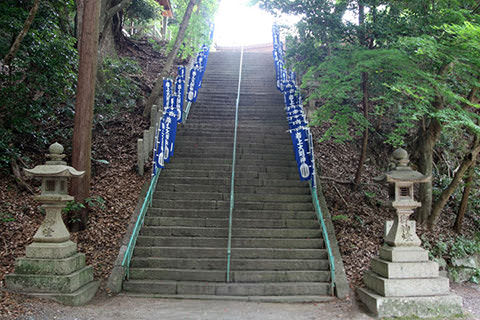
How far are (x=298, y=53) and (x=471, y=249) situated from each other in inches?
240

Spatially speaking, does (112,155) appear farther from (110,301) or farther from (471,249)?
(471,249)

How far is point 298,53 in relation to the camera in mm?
9148

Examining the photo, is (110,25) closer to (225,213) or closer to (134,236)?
(225,213)

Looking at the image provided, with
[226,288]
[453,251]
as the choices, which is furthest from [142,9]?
[453,251]

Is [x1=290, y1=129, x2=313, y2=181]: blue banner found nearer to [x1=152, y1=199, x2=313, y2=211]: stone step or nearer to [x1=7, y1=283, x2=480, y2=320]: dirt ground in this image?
[x1=152, y1=199, x2=313, y2=211]: stone step

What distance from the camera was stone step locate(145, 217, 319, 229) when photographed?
7.38m

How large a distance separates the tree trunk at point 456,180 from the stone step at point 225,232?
2969 mm

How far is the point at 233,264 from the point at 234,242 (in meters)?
0.55

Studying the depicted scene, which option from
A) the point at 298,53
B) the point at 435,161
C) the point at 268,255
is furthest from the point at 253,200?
the point at 435,161

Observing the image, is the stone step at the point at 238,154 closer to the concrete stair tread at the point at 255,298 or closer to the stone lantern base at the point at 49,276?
the concrete stair tread at the point at 255,298

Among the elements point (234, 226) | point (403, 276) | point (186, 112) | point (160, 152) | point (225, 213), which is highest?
point (186, 112)

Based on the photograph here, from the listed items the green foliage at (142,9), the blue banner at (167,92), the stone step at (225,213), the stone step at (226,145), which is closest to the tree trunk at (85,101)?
the stone step at (225,213)

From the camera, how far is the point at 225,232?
7.19 meters

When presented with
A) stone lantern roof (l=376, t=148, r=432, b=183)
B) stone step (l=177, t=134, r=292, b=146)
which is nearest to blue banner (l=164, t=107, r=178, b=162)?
stone step (l=177, t=134, r=292, b=146)
